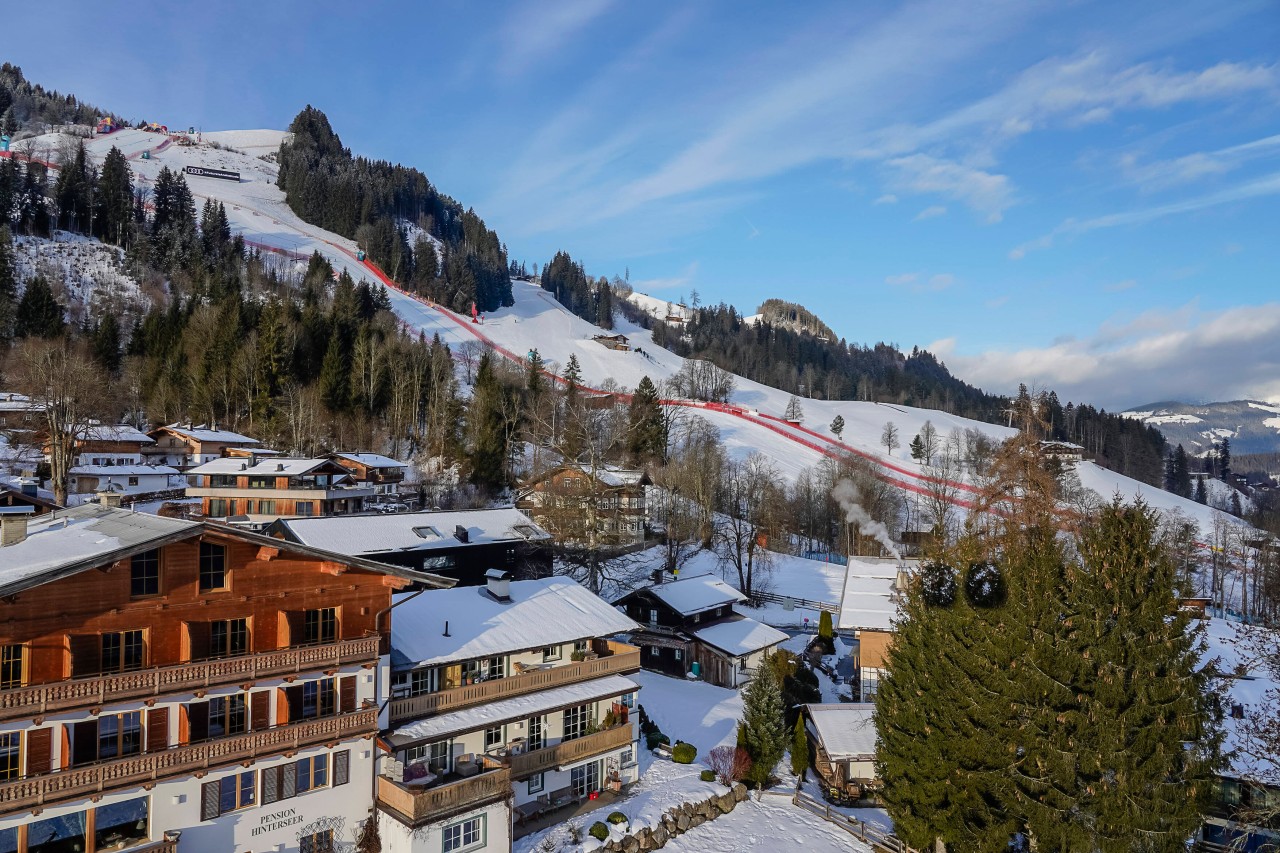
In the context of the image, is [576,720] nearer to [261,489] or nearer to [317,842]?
[317,842]

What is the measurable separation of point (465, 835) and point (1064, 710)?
52.6ft

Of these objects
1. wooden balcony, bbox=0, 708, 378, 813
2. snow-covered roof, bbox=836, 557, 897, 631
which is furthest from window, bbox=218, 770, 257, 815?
snow-covered roof, bbox=836, 557, 897, 631

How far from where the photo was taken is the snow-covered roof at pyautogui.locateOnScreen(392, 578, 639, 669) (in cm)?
2266

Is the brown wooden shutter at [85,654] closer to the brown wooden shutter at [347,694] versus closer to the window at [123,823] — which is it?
the window at [123,823]

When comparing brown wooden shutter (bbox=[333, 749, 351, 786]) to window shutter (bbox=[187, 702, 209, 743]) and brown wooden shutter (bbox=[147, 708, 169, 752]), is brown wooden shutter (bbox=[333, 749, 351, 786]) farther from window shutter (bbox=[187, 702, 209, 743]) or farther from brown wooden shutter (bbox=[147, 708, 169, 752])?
brown wooden shutter (bbox=[147, 708, 169, 752])

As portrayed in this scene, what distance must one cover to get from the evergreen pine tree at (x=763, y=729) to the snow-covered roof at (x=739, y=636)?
31.8 ft

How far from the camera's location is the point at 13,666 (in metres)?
15.2

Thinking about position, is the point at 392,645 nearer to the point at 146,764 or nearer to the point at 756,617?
the point at 146,764

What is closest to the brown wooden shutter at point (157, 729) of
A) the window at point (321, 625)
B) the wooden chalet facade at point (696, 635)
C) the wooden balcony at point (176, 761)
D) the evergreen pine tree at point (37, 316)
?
the wooden balcony at point (176, 761)

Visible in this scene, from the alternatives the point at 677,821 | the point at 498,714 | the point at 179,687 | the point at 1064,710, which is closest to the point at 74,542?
the point at 179,687

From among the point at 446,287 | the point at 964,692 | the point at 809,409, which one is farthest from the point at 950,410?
the point at 964,692

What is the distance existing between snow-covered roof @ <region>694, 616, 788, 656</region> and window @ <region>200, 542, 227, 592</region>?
26.0 m

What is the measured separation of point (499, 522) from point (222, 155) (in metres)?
174

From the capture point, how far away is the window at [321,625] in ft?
64.1
